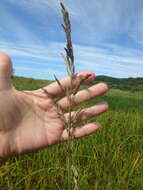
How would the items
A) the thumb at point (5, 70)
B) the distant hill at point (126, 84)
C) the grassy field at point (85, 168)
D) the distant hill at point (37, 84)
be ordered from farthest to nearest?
the distant hill at point (126, 84), the distant hill at point (37, 84), the grassy field at point (85, 168), the thumb at point (5, 70)

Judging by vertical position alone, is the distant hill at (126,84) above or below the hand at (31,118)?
below

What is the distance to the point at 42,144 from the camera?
2.01m

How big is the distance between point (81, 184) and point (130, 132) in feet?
6.99

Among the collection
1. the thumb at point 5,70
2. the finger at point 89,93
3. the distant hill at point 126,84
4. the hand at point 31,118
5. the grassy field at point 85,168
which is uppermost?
the thumb at point 5,70

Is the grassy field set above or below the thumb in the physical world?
below

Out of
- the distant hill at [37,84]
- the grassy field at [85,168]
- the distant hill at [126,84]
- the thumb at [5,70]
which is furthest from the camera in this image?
the distant hill at [126,84]

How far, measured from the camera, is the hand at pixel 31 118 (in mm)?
1915

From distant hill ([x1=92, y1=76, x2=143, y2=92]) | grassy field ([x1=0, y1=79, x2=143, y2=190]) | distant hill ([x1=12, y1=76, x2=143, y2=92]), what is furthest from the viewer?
distant hill ([x1=92, y1=76, x2=143, y2=92])

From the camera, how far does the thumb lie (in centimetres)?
185

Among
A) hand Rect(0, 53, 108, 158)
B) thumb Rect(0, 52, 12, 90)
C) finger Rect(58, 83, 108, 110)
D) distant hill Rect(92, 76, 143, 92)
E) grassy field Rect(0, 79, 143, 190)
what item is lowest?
distant hill Rect(92, 76, 143, 92)

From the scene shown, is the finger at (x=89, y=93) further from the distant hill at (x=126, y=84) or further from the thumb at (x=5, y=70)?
the distant hill at (x=126, y=84)

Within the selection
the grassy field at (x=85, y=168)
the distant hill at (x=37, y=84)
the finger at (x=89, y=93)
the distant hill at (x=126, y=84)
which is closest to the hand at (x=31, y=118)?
the finger at (x=89, y=93)

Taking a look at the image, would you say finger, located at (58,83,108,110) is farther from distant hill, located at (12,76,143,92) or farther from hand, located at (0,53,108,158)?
distant hill, located at (12,76,143,92)

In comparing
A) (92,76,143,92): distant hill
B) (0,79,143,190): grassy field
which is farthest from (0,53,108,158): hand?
(92,76,143,92): distant hill
